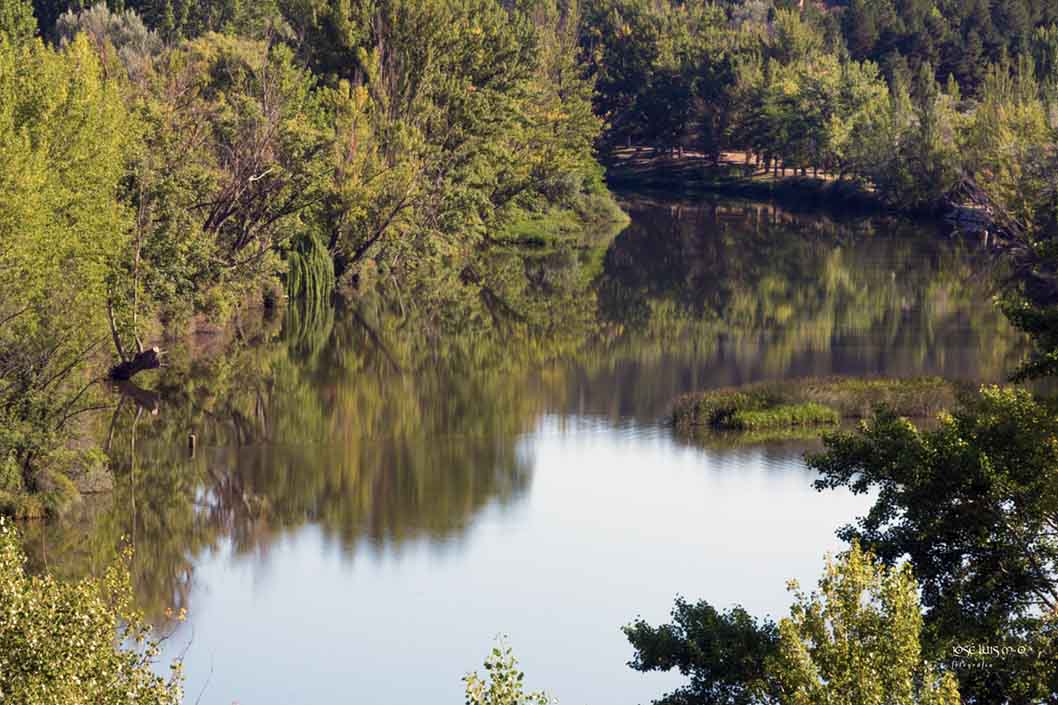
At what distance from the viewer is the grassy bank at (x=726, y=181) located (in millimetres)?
134875

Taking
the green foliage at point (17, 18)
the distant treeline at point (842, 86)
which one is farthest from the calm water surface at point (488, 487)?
the green foliage at point (17, 18)

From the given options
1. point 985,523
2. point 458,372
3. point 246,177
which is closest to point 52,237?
point 246,177

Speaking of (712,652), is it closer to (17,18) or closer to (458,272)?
(458,272)

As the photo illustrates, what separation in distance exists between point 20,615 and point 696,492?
2910cm

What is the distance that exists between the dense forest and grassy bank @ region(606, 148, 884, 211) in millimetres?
1353

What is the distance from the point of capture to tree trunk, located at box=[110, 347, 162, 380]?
181 feet

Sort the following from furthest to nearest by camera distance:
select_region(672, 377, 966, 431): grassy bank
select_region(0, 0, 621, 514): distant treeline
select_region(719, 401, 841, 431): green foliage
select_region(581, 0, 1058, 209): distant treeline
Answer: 1. select_region(581, 0, 1058, 209): distant treeline
2. select_region(672, 377, 966, 431): grassy bank
3. select_region(719, 401, 841, 431): green foliage
4. select_region(0, 0, 621, 514): distant treeline

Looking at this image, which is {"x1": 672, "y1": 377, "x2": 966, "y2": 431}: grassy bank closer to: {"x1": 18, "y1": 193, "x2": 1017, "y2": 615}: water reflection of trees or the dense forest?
{"x1": 18, "y1": 193, "x2": 1017, "y2": 615}: water reflection of trees

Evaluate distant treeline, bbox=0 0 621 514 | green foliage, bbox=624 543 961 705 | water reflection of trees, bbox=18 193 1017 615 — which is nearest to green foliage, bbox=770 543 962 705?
green foliage, bbox=624 543 961 705

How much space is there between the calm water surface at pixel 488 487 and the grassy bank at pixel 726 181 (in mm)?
58869

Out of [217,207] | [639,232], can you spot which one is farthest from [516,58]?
[217,207]

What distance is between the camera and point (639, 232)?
114062 mm

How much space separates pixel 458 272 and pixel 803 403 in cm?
4112

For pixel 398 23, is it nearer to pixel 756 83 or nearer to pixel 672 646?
pixel 756 83
